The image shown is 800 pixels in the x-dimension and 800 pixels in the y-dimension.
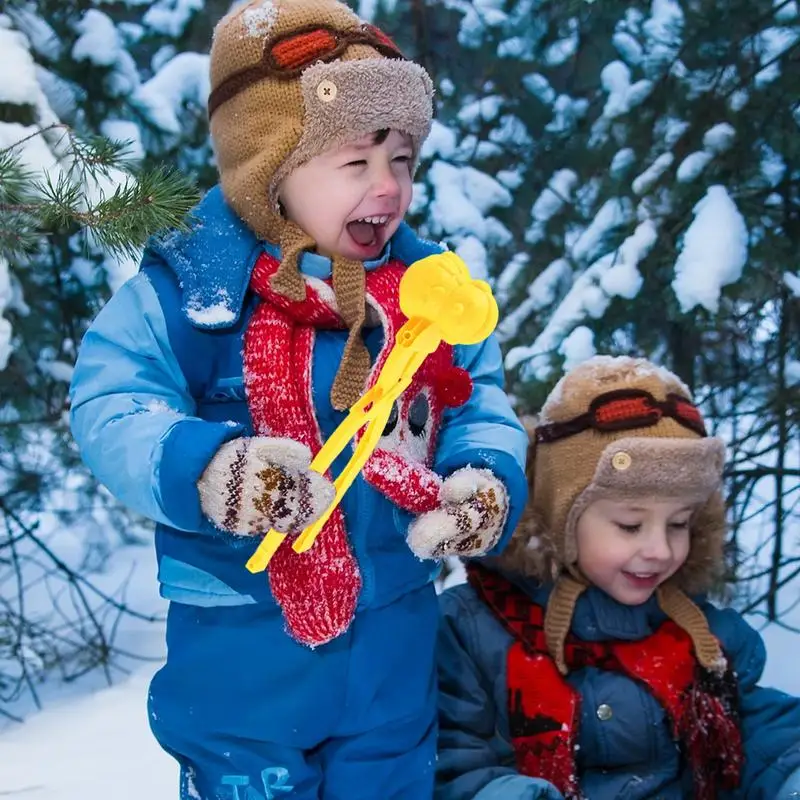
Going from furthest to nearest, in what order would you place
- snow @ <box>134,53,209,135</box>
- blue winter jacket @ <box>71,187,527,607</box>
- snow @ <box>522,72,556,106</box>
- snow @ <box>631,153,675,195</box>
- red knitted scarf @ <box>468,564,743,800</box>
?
1. snow @ <box>522,72,556,106</box>
2. snow @ <box>134,53,209,135</box>
3. snow @ <box>631,153,675,195</box>
4. red knitted scarf @ <box>468,564,743,800</box>
5. blue winter jacket @ <box>71,187,527,607</box>

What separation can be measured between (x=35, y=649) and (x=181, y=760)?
1761 millimetres

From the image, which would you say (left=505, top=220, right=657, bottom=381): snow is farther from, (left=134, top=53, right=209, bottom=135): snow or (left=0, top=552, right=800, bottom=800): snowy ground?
(left=134, top=53, right=209, bottom=135): snow

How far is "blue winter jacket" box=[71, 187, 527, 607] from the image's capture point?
1.48 m

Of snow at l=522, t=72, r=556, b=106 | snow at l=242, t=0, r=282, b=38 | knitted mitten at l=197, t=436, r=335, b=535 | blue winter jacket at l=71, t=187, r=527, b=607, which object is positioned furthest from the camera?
snow at l=522, t=72, r=556, b=106

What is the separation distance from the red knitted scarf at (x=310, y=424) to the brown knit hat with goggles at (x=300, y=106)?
1.3 inches

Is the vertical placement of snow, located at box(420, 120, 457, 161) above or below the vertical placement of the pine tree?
above

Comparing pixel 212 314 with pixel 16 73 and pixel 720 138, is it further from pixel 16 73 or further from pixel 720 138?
pixel 720 138

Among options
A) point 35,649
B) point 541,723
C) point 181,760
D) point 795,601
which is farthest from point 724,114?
point 35,649

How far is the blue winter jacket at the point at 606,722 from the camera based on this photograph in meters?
2.06

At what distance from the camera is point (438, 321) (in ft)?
4.79

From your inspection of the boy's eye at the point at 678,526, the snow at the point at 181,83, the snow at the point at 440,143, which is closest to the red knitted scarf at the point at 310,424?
the boy's eye at the point at 678,526

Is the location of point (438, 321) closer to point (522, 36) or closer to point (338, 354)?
point (338, 354)

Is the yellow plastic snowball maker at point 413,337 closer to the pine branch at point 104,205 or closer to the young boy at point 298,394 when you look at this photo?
the young boy at point 298,394

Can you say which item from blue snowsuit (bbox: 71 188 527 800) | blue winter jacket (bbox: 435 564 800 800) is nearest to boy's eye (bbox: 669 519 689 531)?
blue winter jacket (bbox: 435 564 800 800)
